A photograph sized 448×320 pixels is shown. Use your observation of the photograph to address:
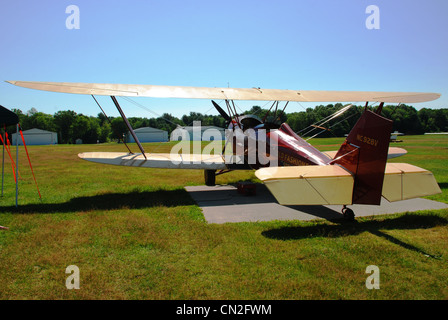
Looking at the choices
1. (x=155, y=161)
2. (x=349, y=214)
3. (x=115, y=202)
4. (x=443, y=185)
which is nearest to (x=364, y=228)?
(x=349, y=214)

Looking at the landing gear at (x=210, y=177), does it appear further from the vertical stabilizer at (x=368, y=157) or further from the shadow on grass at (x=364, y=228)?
the vertical stabilizer at (x=368, y=157)

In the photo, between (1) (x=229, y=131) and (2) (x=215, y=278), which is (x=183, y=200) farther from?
(2) (x=215, y=278)

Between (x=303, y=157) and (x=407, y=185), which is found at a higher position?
(x=303, y=157)

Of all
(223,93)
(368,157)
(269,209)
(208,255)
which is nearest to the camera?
(208,255)

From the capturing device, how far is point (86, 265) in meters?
4.25

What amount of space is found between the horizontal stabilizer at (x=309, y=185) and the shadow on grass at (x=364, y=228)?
2.57ft

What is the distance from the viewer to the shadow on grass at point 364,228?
537 cm

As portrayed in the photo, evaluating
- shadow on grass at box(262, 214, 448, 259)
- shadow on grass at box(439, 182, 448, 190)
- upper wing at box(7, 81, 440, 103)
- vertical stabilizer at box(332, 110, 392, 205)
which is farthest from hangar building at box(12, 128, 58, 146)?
shadow on grass at box(439, 182, 448, 190)

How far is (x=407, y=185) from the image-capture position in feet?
19.0

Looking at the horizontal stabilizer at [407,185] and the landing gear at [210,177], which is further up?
the horizontal stabilizer at [407,185]

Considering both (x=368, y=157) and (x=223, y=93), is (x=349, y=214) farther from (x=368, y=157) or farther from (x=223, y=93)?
(x=223, y=93)

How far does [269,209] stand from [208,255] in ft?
10.8

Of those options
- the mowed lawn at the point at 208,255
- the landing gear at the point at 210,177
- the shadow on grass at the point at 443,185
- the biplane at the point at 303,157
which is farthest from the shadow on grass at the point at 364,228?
the landing gear at the point at 210,177
